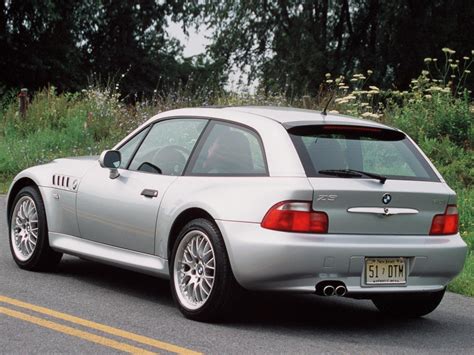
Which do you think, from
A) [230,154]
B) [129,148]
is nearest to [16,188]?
[129,148]

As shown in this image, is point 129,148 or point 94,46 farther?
point 94,46

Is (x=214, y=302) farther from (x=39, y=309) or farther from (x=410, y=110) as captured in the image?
(x=410, y=110)

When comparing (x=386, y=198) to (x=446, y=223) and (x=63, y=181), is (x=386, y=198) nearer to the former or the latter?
(x=446, y=223)

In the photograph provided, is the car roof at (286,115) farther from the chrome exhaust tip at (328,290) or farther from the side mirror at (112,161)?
the chrome exhaust tip at (328,290)

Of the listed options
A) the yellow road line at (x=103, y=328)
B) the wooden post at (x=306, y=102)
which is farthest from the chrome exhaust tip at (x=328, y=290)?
the wooden post at (x=306, y=102)

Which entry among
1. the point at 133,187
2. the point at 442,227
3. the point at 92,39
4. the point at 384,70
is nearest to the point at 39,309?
the point at 133,187

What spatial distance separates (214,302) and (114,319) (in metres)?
0.70

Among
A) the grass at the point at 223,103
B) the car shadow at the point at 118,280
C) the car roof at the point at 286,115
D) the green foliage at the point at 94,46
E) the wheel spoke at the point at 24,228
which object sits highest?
the car roof at the point at 286,115

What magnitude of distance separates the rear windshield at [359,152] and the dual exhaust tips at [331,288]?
713 millimetres

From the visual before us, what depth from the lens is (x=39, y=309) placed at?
25.8ft

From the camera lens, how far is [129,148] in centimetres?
912

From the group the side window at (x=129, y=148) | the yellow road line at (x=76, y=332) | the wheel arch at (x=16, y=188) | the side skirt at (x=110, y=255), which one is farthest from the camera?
the wheel arch at (x=16, y=188)

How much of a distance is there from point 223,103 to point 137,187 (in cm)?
1262

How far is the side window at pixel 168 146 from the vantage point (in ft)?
27.8
